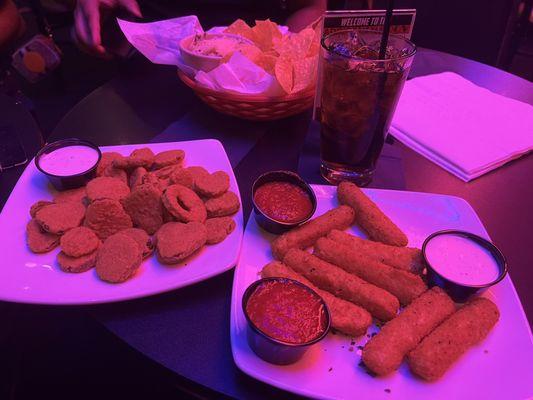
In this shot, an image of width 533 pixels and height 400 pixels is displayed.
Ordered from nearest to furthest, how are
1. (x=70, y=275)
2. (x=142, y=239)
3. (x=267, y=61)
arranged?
(x=70, y=275)
(x=142, y=239)
(x=267, y=61)

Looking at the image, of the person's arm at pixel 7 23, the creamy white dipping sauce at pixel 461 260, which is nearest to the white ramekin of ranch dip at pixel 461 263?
the creamy white dipping sauce at pixel 461 260

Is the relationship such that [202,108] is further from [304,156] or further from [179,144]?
[304,156]

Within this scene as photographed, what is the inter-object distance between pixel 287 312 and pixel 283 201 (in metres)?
0.51

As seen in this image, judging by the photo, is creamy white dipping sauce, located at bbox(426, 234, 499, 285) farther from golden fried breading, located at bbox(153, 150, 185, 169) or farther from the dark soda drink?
golden fried breading, located at bbox(153, 150, 185, 169)

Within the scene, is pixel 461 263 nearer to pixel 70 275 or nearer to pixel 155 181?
pixel 155 181

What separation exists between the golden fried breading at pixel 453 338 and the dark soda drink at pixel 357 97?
2.51 ft

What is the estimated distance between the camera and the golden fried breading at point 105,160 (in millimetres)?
1756

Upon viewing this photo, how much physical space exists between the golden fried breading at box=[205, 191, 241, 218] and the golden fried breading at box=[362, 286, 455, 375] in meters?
0.68

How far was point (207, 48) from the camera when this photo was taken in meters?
2.22

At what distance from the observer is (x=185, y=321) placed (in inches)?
49.9

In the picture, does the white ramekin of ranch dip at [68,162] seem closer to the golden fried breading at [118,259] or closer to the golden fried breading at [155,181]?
the golden fried breading at [155,181]

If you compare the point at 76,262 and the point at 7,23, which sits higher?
the point at 76,262

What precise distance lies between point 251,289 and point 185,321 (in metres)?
0.24

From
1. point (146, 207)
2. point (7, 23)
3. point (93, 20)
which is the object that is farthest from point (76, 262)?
point (7, 23)
